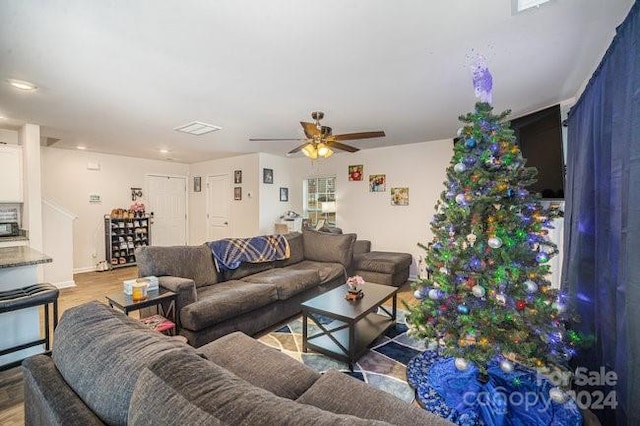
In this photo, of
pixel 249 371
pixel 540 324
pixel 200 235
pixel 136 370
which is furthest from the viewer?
pixel 200 235

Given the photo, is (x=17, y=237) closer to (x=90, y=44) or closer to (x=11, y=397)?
(x=11, y=397)

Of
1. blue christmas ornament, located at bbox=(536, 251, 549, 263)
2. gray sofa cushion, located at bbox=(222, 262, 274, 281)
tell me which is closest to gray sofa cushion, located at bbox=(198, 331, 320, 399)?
blue christmas ornament, located at bbox=(536, 251, 549, 263)

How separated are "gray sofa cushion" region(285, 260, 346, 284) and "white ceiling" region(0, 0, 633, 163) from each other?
1897 mm

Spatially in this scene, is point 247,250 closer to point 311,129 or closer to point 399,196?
point 311,129

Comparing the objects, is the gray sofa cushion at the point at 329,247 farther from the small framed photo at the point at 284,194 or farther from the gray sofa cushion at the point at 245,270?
the small framed photo at the point at 284,194

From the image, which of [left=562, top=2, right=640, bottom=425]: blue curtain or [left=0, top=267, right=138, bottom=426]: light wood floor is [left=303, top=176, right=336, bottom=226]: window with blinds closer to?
[left=0, top=267, right=138, bottom=426]: light wood floor

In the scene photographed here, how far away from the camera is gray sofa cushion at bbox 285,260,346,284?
3633mm

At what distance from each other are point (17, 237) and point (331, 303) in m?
4.02

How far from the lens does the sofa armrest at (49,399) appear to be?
762mm

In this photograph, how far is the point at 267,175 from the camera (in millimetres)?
5754

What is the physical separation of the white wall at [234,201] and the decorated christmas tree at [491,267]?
434cm

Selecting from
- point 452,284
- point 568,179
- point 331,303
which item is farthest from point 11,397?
point 568,179

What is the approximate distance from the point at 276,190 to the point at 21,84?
3.97 m

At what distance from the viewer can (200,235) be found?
6891 mm
